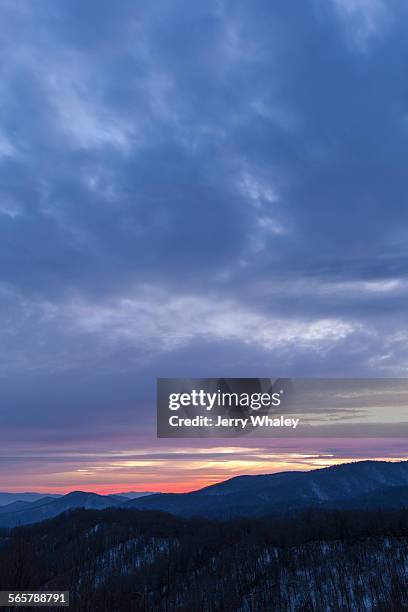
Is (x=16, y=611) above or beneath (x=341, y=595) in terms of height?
above

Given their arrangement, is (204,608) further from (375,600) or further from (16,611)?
(16,611)

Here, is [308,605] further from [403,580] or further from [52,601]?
[52,601]

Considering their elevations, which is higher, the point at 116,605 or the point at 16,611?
the point at 16,611

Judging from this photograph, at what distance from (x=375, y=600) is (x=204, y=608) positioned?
208ft

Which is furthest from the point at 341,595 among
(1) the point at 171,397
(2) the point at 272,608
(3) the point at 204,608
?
(1) the point at 171,397

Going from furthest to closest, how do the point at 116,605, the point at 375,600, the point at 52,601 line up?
the point at 375,600
the point at 116,605
the point at 52,601

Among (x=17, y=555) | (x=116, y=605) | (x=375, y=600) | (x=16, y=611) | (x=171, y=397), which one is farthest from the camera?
(x=375, y=600)

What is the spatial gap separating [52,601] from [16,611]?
947 cm

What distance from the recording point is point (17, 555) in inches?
2633

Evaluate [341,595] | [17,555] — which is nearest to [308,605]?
[341,595]

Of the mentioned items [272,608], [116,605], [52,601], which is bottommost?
[272,608]

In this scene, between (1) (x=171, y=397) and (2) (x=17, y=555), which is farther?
(1) (x=171, y=397)

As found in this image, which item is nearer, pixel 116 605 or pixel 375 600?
pixel 116 605

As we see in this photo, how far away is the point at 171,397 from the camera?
7194cm
